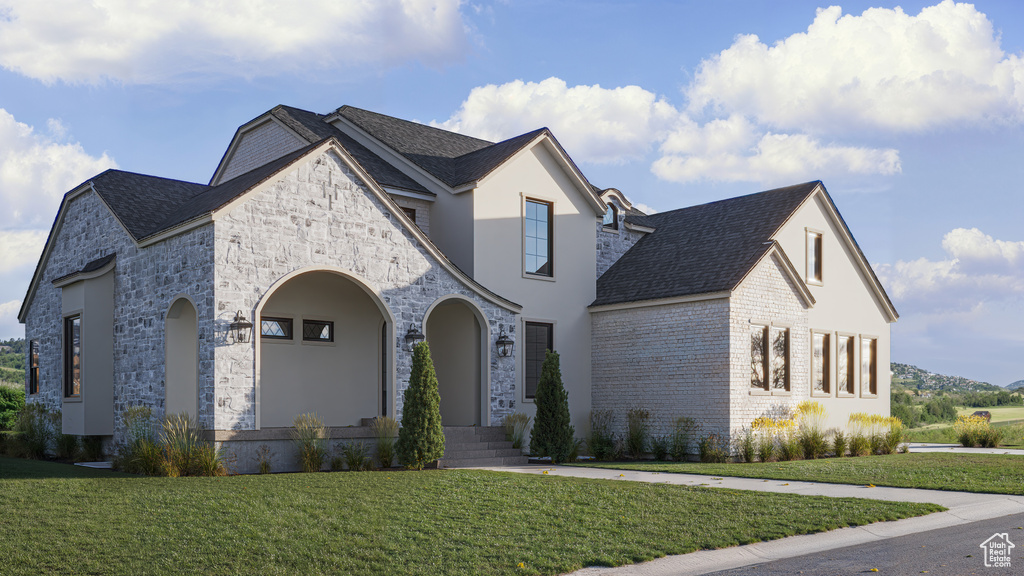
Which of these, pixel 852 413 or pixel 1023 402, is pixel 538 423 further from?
pixel 1023 402

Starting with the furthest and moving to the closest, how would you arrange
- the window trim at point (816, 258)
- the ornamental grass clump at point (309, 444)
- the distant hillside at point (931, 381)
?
the distant hillside at point (931, 381), the window trim at point (816, 258), the ornamental grass clump at point (309, 444)

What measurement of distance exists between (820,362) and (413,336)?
475 inches

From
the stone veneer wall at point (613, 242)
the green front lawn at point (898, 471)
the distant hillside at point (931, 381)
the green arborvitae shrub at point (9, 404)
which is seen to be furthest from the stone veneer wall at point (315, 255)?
the distant hillside at point (931, 381)

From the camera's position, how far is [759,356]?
2028cm

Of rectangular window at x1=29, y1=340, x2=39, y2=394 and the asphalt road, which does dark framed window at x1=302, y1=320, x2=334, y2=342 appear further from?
the asphalt road

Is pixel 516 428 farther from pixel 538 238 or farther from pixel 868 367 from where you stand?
pixel 868 367

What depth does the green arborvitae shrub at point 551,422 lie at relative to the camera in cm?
1862

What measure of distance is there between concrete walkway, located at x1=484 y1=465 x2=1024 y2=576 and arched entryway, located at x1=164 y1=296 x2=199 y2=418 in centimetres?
635

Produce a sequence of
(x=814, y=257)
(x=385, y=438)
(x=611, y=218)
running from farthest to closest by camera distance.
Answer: (x=611, y=218)
(x=814, y=257)
(x=385, y=438)

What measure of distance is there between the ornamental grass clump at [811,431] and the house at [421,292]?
349 millimetres

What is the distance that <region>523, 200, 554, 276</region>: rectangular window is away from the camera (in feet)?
70.9

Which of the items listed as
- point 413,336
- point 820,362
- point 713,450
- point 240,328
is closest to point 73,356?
point 240,328

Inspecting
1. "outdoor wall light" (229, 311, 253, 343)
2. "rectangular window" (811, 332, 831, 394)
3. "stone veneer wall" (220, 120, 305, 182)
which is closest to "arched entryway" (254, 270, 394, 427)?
"outdoor wall light" (229, 311, 253, 343)
